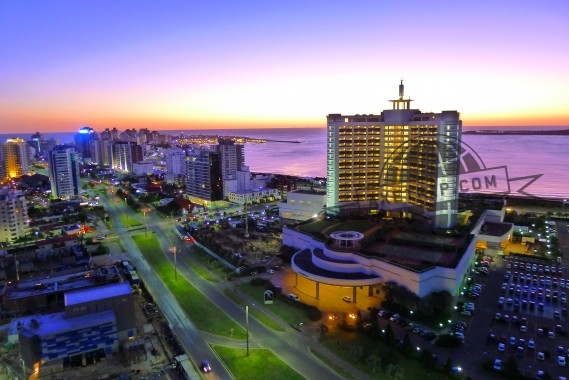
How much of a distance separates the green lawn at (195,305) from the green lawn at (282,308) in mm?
1769

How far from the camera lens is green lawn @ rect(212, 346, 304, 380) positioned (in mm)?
12242

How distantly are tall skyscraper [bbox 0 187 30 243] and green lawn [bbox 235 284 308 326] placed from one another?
19683 mm

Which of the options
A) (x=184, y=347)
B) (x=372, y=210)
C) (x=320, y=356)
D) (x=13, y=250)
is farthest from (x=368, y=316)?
(x=13, y=250)

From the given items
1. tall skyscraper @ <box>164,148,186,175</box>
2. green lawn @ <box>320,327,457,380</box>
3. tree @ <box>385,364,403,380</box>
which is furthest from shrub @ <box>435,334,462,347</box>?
tall skyscraper @ <box>164,148,186,175</box>

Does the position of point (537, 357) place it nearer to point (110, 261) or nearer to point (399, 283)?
point (399, 283)

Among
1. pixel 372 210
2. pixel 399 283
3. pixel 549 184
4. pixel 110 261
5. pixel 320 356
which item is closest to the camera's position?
pixel 320 356

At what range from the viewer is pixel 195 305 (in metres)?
17.0

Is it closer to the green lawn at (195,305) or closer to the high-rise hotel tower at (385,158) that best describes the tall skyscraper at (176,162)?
the high-rise hotel tower at (385,158)

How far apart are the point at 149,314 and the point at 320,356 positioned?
7.46 metres

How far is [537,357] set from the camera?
13133 mm

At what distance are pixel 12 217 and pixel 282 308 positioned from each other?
22415 mm

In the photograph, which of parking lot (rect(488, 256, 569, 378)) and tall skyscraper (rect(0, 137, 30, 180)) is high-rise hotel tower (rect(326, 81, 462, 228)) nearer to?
parking lot (rect(488, 256, 569, 378))

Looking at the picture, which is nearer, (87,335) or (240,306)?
(87,335)

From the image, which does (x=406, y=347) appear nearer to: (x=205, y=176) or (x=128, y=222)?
(x=128, y=222)
